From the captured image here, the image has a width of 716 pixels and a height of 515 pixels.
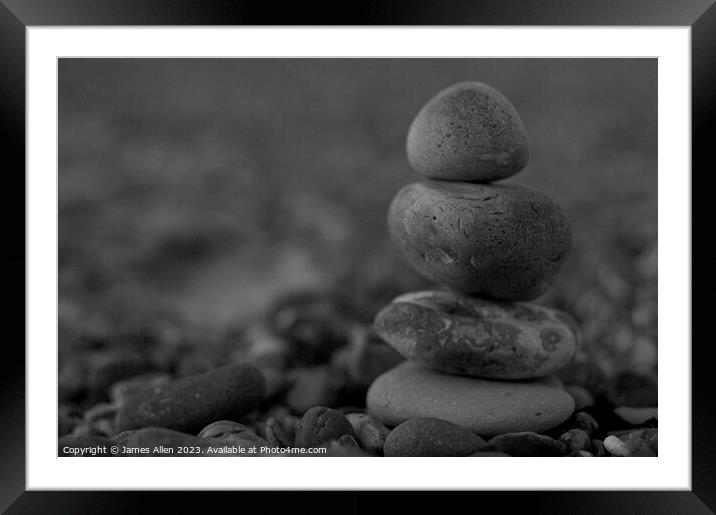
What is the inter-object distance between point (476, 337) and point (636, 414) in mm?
1010

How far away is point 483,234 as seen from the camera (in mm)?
3732

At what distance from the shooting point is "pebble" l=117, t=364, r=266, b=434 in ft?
13.1

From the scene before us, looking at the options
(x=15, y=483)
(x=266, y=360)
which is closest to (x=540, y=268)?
(x=266, y=360)

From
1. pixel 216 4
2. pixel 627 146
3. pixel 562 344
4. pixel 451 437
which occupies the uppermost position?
pixel 216 4

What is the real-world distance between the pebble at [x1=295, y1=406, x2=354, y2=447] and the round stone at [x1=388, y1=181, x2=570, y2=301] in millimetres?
921

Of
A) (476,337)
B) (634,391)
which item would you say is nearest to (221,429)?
(476,337)

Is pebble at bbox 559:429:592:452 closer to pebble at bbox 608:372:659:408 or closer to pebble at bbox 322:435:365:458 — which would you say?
pebble at bbox 608:372:659:408

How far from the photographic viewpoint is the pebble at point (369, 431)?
12.2 feet

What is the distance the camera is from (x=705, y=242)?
3.23 metres

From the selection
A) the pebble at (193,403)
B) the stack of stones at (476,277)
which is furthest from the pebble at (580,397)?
the pebble at (193,403)

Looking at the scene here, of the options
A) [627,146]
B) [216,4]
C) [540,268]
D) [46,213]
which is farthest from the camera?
[627,146]

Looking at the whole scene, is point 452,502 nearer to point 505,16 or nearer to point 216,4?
point 505,16

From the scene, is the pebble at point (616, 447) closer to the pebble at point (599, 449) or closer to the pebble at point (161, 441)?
the pebble at point (599, 449)

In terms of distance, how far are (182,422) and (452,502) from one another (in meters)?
1.54
